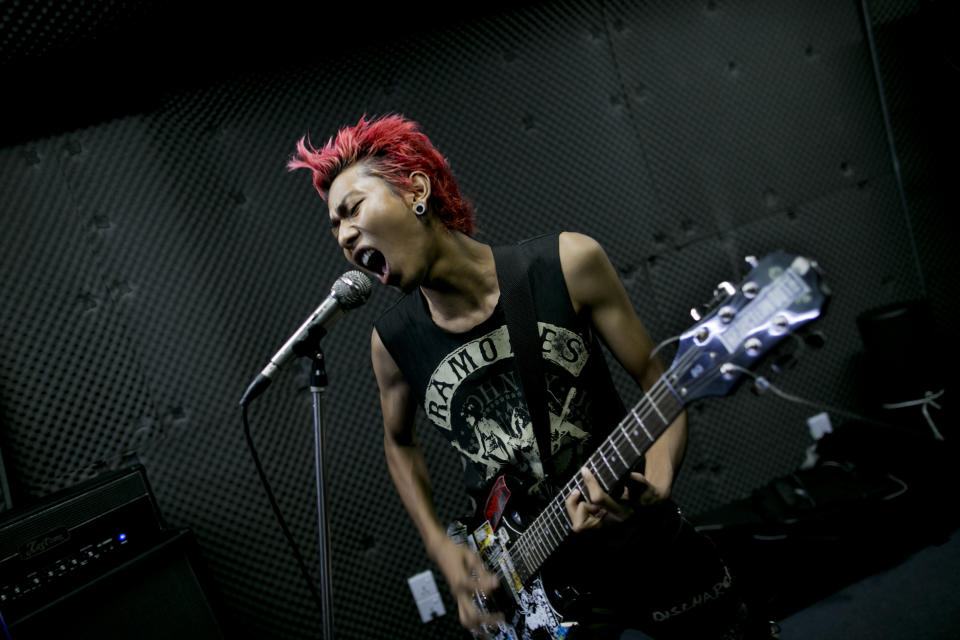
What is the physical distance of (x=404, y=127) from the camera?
1.51 m

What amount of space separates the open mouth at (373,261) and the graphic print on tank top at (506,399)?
0.95 feet

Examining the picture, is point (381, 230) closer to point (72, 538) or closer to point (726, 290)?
point (726, 290)

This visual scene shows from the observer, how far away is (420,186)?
4.69ft

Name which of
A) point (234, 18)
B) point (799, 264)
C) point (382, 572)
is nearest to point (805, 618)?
point (382, 572)

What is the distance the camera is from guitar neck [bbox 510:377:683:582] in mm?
999

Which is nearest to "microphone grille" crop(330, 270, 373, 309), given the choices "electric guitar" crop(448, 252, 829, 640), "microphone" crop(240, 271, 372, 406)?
"microphone" crop(240, 271, 372, 406)

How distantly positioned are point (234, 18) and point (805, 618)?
303cm

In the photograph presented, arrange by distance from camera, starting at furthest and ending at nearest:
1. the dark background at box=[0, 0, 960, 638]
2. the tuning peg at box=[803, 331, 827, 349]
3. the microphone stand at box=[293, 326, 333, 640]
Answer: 1. the dark background at box=[0, 0, 960, 638]
2. the microphone stand at box=[293, 326, 333, 640]
3. the tuning peg at box=[803, 331, 827, 349]

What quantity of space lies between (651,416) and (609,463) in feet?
0.55

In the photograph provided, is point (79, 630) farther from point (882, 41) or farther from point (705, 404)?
point (882, 41)

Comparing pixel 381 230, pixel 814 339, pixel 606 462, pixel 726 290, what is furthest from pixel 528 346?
pixel 814 339

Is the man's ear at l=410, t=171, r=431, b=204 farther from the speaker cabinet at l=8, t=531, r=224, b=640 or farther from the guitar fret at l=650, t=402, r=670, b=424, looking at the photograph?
the speaker cabinet at l=8, t=531, r=224, b=640

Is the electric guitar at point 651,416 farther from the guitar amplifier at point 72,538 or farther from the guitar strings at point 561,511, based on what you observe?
the guitar amplifier at point 72,538

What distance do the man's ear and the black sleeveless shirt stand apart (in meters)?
0.29
